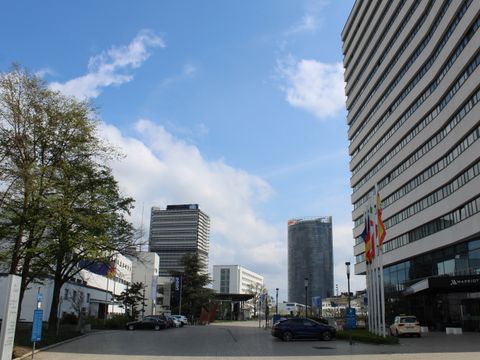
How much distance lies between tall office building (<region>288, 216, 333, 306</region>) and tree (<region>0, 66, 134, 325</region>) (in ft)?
289

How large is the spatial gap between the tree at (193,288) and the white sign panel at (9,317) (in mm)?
78935

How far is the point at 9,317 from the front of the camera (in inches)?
606

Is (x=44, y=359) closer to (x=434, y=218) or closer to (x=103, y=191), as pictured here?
(x=103, y=191)

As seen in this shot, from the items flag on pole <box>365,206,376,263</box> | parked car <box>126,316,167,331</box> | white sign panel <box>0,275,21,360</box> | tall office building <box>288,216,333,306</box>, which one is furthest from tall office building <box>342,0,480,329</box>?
tall office building <box>288,216,333,306</box>

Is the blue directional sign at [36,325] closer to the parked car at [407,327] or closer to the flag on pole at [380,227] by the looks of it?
the flag on pole at [380,227]

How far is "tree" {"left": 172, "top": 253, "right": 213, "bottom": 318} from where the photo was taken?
9506 cm

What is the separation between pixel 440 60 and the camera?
50531 millimetres

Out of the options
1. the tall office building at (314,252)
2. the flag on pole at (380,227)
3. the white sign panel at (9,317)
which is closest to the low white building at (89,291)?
the flag on pole at (380,227)

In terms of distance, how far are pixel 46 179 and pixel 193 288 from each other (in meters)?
71.4

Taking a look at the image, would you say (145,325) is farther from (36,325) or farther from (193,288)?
(193,288)

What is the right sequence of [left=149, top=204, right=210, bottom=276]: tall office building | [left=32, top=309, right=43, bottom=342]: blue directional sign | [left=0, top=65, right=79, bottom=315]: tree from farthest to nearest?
[left=149, top=204, right=210, bottom=276]: tall office building → [left=0, top=65, right=79, bottom=315]: tree → [left=32, top=309, right=43, bottom=342]: blue directional sign

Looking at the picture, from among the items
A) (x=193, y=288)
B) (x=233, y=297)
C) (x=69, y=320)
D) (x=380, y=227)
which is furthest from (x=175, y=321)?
(x=233, y=297)

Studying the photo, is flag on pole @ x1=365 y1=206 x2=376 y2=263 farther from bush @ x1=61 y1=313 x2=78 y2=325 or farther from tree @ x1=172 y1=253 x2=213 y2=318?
tree @ x1=172 y1=253 x2=213 y2=318

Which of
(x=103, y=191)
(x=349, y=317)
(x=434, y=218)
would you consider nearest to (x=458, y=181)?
(x=434, y=218)
